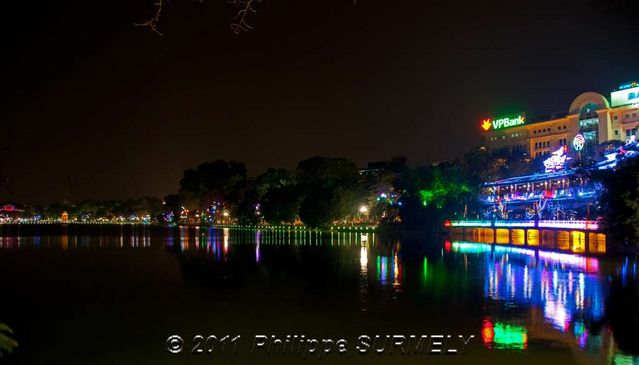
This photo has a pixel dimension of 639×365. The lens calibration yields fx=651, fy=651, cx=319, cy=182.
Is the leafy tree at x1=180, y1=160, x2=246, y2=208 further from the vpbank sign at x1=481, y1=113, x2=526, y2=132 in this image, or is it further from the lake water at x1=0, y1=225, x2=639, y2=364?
the lake water at x1=0, y1=225, x2=639, y2=364

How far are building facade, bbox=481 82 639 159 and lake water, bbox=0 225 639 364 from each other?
218 ft

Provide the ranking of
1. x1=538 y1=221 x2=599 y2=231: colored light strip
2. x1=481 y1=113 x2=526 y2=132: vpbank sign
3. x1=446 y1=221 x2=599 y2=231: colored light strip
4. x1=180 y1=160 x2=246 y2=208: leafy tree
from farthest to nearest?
x1=180 y1=160 x2=246 y2=208: leafy tree → x1=481 y1=113 x2=526 y2=132: vpbank sign → x1=446 y1=221 x2=599 y2=231: colored light strip → x1=538 y1=221 x2=599 y2=231: colored light strip

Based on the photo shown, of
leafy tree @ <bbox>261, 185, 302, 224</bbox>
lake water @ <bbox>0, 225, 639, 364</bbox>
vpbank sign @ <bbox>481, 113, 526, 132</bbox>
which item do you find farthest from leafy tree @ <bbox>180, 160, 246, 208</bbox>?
lake water @ <bbox>0, 225, 639, 364</bbox>

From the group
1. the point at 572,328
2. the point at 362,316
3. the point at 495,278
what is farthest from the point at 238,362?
the point at 495,278

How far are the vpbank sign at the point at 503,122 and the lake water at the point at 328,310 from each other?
330 feet

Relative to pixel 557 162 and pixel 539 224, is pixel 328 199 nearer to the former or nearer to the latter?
pixel 557 162

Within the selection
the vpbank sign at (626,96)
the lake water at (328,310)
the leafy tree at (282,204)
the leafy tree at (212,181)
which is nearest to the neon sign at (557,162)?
the vpbank sign at (626,96)

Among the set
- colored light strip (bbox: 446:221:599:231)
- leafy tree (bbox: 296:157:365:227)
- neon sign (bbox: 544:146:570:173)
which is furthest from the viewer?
leafy tree (bbox: 296:157:365:227)

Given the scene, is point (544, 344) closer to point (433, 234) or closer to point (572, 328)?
point (572, 328)

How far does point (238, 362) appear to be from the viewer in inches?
762

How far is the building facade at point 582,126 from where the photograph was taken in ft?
370

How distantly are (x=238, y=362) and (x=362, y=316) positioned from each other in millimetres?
8349

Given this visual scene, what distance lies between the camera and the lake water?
20734 millimetres

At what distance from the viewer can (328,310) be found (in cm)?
2819
